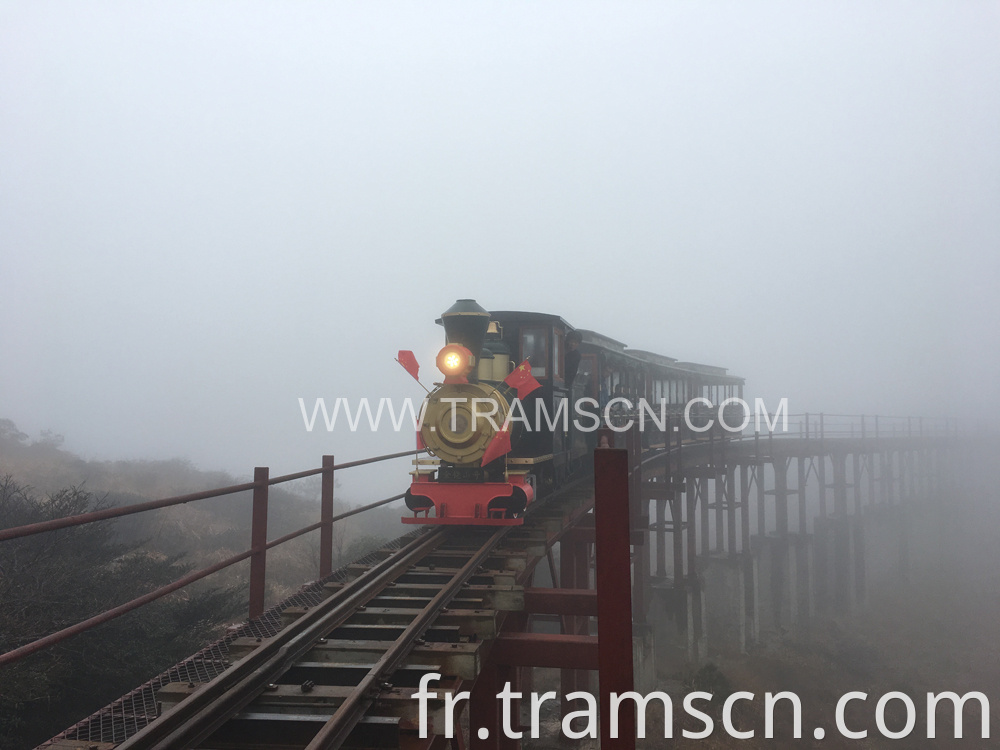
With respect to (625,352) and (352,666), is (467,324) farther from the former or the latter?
(625,352)

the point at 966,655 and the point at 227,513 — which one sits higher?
the point at 227,513

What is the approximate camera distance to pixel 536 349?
335 inches

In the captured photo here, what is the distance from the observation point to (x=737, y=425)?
2314 centimetres

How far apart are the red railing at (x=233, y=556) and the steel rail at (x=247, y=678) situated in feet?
1.66

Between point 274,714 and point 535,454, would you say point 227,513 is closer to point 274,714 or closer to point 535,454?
point 535,454

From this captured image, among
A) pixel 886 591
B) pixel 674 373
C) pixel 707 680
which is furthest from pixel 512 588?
pixel 886 591

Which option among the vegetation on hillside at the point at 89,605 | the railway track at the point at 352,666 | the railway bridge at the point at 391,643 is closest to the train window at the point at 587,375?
the railway bridge at the point at 391,643

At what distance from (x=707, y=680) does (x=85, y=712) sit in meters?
11.9

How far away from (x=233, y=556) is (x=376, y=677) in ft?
5.57

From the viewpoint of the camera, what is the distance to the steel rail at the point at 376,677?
2639mm

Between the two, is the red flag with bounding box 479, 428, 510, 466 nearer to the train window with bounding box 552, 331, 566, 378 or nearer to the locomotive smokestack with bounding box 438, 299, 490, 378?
the locomotive smokestack with bounding box 438, 299, 490, 378

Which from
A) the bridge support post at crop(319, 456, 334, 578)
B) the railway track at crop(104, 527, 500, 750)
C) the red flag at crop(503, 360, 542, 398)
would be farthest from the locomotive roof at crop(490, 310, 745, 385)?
the railway track at crop(104, 527, 500, 750)

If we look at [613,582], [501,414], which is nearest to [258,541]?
[613,582]

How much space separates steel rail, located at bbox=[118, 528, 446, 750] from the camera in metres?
2.64
